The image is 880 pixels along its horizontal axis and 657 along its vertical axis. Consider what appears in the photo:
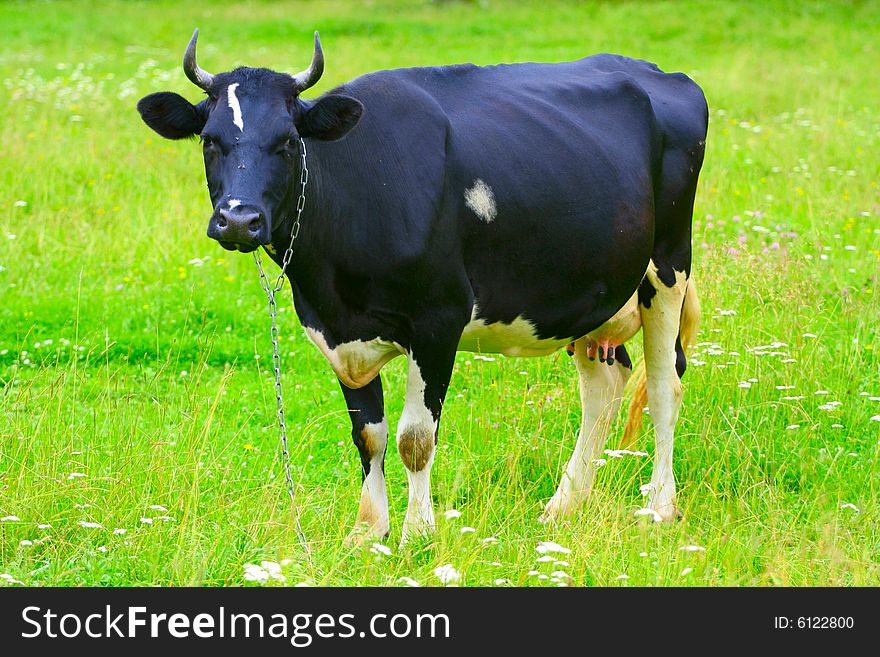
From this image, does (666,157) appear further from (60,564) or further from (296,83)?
(60,564)

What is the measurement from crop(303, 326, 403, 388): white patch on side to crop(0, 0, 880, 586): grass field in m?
0.34

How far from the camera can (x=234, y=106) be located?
4664 millimetres

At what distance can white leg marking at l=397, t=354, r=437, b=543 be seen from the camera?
5.25 metres

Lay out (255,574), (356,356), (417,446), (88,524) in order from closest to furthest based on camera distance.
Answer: (255,574), (88,524), (356,356), (417,446)

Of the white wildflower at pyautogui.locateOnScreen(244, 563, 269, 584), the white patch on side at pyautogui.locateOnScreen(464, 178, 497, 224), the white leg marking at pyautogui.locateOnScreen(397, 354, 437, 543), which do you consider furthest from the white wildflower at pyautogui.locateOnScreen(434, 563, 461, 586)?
the white patch on side at pyautogui.locateOnScreen(464, 178, 497, 224)

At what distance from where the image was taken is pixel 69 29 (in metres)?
25.0

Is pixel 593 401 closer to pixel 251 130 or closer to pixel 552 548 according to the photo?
pixel 552 548

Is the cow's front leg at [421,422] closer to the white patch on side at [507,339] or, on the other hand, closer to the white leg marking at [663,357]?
the white patch on side at [507,339]

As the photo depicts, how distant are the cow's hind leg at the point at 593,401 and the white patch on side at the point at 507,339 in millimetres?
517

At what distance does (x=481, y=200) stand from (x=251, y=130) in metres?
1.16

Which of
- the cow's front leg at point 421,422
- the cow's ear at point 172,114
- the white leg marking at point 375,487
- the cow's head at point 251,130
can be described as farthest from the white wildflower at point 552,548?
the cow's ear at point 172,114

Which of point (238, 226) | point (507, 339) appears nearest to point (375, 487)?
point (507, 339)

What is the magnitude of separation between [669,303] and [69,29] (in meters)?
21.4

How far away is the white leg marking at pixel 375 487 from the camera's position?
5.40 meters
